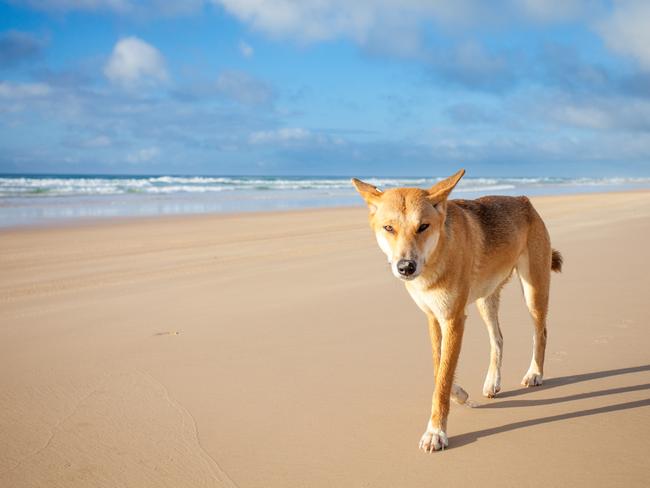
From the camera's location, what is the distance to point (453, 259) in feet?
12.0

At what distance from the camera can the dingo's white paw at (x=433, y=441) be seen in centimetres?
330

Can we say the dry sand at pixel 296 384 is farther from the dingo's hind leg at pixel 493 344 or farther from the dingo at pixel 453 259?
the dingo at pixel 453 259

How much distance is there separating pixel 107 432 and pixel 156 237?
11.0 meters

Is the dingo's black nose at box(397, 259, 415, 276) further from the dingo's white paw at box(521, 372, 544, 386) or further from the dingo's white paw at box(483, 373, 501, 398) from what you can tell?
the dingo's white paw at box(521, 372, 544, 386)

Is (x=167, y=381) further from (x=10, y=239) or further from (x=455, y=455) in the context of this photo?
(x=10, y=239)

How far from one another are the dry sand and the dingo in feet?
1.08

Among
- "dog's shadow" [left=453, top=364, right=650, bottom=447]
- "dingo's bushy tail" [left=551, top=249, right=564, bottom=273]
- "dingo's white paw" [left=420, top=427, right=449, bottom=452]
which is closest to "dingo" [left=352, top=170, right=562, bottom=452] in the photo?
"dingo's white paw" [left=420, top=427, right=449, bottom=452]

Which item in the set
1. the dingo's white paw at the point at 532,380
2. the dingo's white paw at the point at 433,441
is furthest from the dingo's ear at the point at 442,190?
the dingo's white paw at the point at 532,380

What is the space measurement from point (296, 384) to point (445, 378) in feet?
4.29

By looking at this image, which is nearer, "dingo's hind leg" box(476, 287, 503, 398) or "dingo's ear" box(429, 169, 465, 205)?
"dingo's ear" box(429, 169, 465, 205)

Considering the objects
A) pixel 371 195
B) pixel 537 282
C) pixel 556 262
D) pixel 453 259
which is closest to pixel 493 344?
pixel 537 282

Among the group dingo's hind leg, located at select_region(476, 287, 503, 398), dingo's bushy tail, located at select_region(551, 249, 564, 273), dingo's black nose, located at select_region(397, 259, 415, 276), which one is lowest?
dingo's hind leg, located at select_region(476, 287, 503, 398)

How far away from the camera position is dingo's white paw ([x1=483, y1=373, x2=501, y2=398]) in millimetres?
4168

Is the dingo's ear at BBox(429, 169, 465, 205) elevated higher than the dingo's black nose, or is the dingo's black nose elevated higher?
the dingo's ear at BBox(429, 169, 465, 205)
